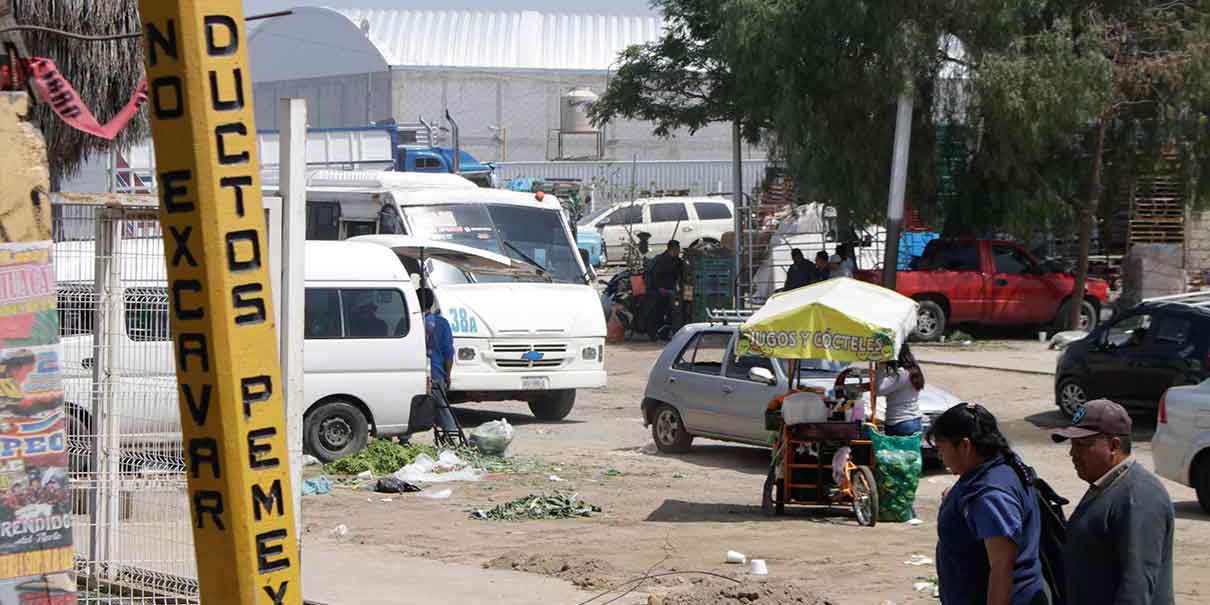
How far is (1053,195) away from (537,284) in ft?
39.0

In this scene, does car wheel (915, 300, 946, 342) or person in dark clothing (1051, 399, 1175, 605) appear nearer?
person in dark clothing (1051, 399, 1175, 605)

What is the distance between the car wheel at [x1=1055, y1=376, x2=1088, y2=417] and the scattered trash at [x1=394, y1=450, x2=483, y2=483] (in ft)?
26.1

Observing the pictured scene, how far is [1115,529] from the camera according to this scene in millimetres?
5062

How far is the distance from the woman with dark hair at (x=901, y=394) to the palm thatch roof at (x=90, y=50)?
760 cm

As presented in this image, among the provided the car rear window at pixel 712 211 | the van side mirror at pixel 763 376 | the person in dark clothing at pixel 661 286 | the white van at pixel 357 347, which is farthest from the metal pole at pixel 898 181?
the car rear window at pixel 712 211

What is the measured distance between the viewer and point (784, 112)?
27438 millimetres

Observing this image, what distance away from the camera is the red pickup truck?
86.5 ft

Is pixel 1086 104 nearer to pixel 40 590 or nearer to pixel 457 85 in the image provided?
pixel 40 590

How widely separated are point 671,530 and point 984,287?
15.6 m

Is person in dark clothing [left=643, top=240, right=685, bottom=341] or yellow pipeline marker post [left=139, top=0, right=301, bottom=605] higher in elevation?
yellow pipeline marker post [left=139, top=0, right=301, bottom=605]

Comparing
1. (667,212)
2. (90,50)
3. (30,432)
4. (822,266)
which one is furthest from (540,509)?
(667,212)

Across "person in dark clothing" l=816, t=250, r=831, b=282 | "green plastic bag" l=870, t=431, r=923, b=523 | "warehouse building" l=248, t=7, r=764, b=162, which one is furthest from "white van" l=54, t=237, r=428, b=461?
"warehouse building" l=248, t=7, r=764, b=162

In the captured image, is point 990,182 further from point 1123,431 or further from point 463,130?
point 463,130

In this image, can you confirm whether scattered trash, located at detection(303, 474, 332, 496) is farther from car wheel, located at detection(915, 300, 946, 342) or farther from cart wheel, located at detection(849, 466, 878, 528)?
car wheel, located at detection(915, 300, 946, 342)
